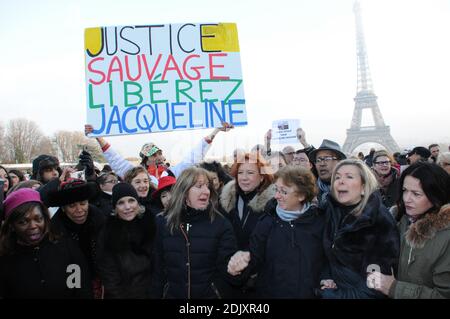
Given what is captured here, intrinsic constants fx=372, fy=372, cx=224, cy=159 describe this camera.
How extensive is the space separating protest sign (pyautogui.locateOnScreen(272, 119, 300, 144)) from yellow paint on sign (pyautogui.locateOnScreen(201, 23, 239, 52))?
144 cm

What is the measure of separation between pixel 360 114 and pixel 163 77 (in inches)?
2070

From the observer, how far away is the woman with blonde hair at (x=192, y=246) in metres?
2.80

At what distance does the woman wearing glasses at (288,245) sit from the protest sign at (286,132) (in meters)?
2.88

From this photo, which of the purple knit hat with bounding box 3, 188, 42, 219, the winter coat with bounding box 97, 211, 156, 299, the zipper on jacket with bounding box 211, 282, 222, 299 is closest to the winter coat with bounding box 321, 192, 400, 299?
the zipper on jacket with bounding box 211, 282, 222, 299

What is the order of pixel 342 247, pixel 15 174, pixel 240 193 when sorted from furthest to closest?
pixel 15 174
pixel 240 193
pixel 342 247

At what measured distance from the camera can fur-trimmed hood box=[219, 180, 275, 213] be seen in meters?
3.19

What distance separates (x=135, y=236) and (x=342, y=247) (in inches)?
65.0

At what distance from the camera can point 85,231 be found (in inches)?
126

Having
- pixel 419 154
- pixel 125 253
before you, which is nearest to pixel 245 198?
pixel 125 253

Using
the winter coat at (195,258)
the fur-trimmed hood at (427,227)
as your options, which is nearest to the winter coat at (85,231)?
the winter coat at (195,258)

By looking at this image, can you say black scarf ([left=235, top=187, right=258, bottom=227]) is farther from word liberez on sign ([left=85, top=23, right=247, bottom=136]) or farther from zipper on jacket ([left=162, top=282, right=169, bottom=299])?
word liberez on sign ([left=85, top=23, right=247, bottom=136])

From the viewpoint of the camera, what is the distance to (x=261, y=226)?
9.14ft
